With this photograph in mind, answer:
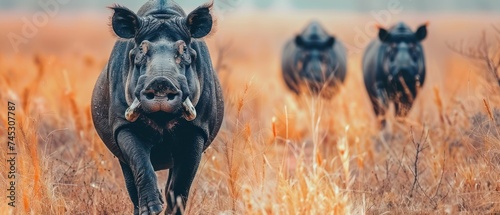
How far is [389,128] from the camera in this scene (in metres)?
12.4

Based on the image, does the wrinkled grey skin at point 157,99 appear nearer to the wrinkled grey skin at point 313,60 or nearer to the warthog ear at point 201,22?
the warthog ear at point 201,22

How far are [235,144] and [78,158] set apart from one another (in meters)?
2.41

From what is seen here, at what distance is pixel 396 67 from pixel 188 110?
7.47m

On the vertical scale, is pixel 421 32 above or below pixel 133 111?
above

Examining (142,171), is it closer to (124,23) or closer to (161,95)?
(161,95)

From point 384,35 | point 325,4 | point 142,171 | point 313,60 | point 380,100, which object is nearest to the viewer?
point 142,171

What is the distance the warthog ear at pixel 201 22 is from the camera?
7.18m

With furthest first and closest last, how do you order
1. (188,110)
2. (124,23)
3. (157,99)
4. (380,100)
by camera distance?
(380,100) < (124,23) < (188,110) < (157,99)

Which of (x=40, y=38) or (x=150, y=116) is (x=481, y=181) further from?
(x=40, y=38)

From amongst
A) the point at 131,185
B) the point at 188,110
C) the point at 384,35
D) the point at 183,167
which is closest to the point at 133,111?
the point at 188,110

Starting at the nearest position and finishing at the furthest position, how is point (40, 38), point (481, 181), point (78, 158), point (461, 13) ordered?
1. point (481, 181)
2. point (78, 158)
3. point (40, 38)
4. point (461, 13)

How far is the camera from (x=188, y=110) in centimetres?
664

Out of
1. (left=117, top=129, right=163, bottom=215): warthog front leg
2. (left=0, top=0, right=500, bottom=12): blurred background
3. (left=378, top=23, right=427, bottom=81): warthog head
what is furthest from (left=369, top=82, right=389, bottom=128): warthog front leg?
(left=0, top=0, right=500, bottom=12): blurred background

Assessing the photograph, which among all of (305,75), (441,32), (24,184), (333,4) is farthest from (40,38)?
(333,4)
